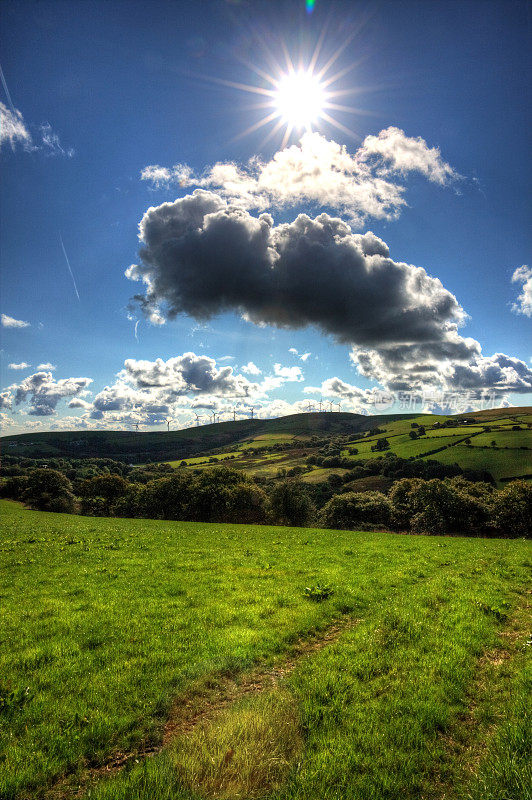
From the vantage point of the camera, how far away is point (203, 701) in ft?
22.6

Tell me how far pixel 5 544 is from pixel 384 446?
159757 millimetres

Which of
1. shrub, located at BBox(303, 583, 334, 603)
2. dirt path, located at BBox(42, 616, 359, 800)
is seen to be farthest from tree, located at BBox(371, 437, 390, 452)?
dirt path, located at BBox(42, 616, 359, 800)

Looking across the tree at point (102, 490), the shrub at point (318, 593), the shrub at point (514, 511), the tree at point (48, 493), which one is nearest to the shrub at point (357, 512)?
the shrub at point (514, 511)

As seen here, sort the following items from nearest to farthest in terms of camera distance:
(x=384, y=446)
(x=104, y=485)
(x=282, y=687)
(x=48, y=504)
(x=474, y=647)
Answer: (x=282, y=687) < (x=474, y=647) < (x=48, y=504) < (x=104, y=485) < (x=384, y=446)

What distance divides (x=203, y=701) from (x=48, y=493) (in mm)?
85760

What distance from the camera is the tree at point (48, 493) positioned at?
237 ft

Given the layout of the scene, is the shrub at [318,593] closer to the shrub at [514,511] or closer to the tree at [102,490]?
the shrub at [514,511]

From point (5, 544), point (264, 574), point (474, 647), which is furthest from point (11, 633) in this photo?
point (5, 544)

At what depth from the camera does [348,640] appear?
371 inches

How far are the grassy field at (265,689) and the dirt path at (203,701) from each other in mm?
39

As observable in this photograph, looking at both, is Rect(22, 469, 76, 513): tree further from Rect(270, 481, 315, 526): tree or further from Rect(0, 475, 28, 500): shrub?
Rect(270, 481, 315, 526): tree

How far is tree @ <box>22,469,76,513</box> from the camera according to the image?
7238cm

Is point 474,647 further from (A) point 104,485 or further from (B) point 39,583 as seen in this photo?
(A) point 104,485

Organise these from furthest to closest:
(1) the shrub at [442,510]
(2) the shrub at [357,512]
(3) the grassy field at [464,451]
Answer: (3) the grassy field at [464,451] → (2) the shrub at [357,512] → (1) the shrub at [442,510]
